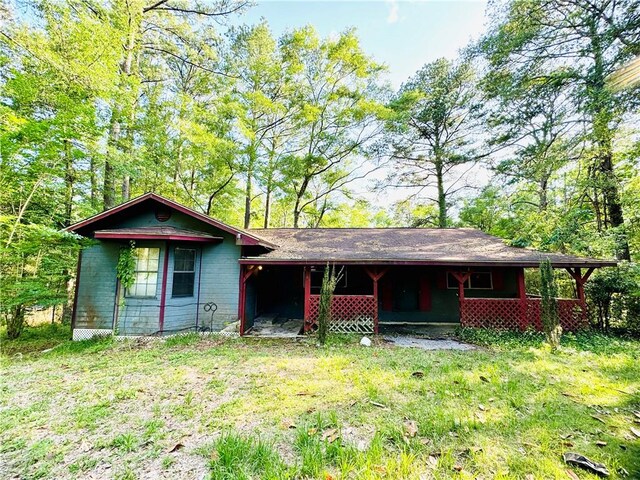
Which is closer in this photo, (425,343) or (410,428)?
(410,428)

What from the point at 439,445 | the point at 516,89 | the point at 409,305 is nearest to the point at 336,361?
the point at 439,445

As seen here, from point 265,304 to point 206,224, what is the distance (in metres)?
4.15

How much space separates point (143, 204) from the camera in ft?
27.8

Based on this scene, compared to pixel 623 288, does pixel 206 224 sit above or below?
above

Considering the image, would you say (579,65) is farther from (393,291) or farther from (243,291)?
(243,291)

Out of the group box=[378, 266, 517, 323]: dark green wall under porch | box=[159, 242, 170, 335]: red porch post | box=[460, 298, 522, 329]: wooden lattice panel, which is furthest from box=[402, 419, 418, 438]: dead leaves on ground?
box=[159, 242, 170, 335]: red porch post

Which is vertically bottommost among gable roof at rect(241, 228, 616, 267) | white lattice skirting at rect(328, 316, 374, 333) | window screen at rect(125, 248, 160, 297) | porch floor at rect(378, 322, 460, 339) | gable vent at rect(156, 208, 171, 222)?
porch floor at rect(378, 322, 460, 339)

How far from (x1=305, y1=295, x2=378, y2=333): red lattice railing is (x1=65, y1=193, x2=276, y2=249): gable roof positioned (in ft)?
8.68

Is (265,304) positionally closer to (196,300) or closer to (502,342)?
(196,300)

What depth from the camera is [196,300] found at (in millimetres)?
8273

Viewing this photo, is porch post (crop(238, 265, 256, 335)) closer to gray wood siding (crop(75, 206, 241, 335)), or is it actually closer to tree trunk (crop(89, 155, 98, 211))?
gray wood siding (crop(75, 206, 241, 335))

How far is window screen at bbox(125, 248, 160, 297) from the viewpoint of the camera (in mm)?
7879

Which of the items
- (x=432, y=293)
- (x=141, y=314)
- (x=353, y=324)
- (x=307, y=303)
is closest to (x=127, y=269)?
(x=141, y=314)

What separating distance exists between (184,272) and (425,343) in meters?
7.09
